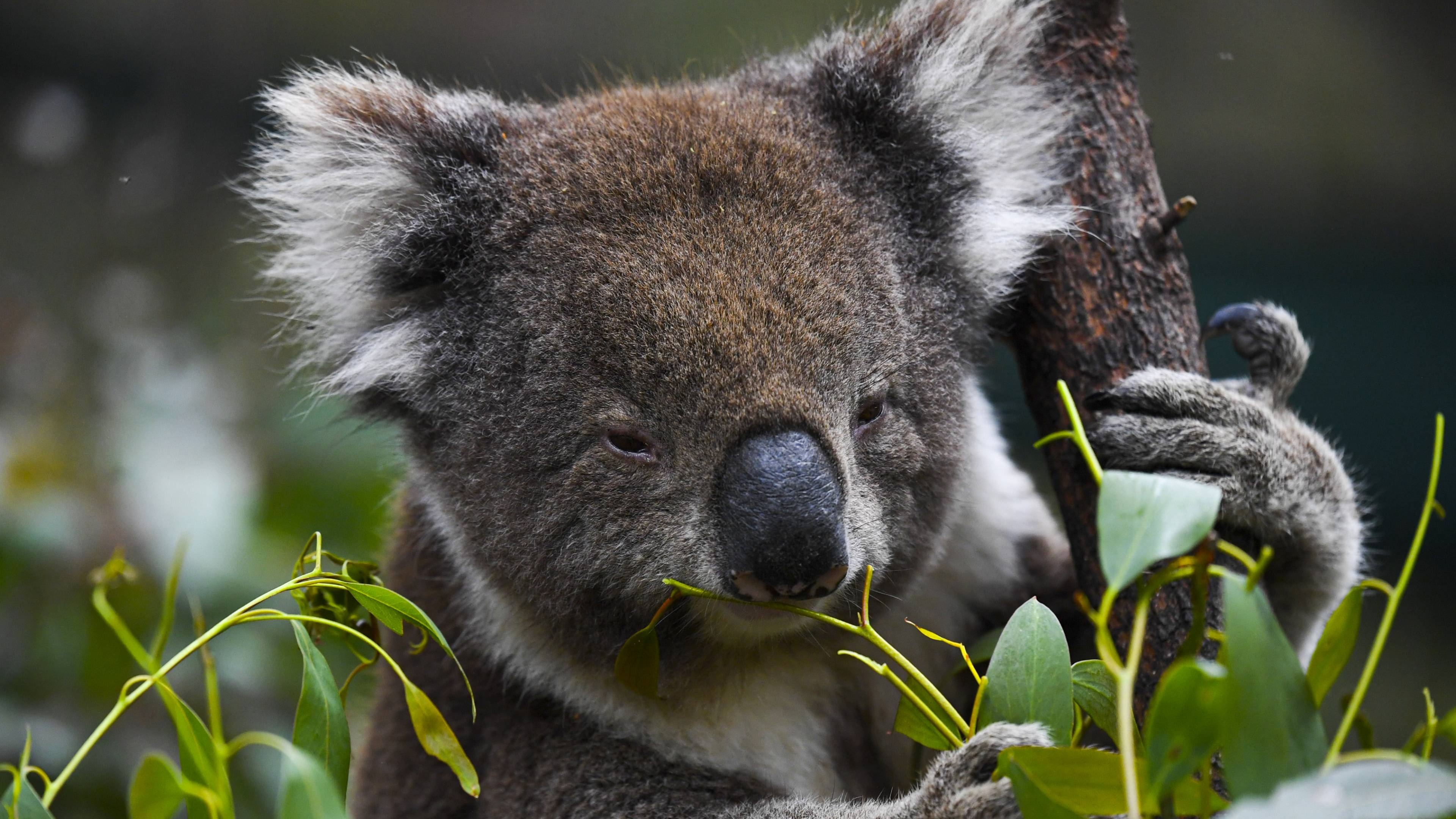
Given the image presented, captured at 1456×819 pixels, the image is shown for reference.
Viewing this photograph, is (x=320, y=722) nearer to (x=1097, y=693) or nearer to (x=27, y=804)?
(x=27, y=804)

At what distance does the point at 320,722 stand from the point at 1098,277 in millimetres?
1440

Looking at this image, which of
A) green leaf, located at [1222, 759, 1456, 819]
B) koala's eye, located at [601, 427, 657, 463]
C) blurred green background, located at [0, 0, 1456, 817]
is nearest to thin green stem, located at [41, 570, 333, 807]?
koala's eye, located at [601, 427, 657, 463]

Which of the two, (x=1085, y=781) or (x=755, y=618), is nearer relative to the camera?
(x=1085, y=781)

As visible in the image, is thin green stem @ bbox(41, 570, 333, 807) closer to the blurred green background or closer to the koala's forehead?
the koala's forehead

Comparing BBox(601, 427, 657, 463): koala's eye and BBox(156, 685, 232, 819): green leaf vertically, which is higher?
BBox(601, 427, 657, 463): koala's eye

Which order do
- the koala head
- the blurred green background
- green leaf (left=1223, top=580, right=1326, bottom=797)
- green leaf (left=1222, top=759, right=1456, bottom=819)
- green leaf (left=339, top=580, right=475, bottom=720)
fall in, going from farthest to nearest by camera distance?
the blurred green background → the koala head → green leaf (left=339, top=580, right=475, bottom=720) → green leaf (left=1223, top=580, right=1326, bottom=797) → green leaf (left=1222, top=759, right=1456, bottom=819)

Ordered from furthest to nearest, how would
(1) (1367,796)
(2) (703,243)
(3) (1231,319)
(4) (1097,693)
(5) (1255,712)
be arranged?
(3) (1231,319) → (2) (703,243) → (4) (1097,693) → (5) (1255,712) → (1) (1367,796)

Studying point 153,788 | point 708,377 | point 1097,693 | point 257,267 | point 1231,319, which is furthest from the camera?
point 257,267

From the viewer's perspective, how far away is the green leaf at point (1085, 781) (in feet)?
3.69

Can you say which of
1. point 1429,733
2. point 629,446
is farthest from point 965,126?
point 1429,733

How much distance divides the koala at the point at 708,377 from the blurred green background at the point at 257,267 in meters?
1.27

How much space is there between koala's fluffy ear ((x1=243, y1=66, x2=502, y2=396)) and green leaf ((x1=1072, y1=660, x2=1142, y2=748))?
3.92ft

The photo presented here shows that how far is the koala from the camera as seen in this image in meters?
1.72

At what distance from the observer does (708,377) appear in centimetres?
168
